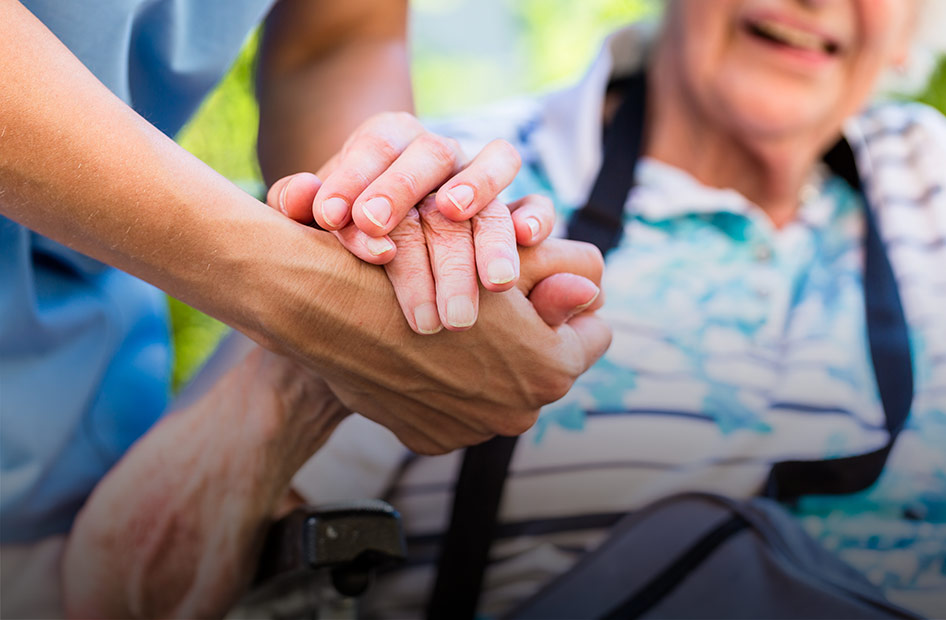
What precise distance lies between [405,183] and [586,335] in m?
0.19

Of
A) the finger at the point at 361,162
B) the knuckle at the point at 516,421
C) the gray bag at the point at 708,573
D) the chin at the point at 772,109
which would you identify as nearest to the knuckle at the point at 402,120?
the finger at the point at 361,162

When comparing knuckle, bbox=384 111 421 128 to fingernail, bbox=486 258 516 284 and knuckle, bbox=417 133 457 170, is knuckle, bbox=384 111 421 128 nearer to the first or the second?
knuckle, bbox=417 133 457 170

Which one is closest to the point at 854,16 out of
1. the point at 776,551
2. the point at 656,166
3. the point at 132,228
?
the point at 656,166

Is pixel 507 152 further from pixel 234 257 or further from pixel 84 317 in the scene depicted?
pixel 84 317

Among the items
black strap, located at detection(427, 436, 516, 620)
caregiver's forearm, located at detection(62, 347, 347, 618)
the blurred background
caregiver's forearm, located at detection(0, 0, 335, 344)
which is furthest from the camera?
the blurred background

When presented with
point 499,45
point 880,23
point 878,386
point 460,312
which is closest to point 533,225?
point 460,312

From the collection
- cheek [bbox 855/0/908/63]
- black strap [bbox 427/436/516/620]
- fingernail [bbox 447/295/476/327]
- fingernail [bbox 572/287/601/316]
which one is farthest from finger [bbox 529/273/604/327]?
cheek [bbox 855/0/908/63]

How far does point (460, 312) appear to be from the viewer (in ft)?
1.61

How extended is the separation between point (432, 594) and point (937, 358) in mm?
551

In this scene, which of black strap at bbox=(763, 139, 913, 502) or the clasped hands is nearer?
the clasped hands

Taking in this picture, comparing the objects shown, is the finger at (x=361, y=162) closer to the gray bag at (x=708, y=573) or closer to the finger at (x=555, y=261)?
the finger at (x=555, y=261)

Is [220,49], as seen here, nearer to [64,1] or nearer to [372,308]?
[64,1]

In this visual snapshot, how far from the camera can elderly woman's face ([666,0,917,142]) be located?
92 cm

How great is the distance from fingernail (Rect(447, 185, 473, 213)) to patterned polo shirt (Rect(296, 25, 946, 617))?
299mm
